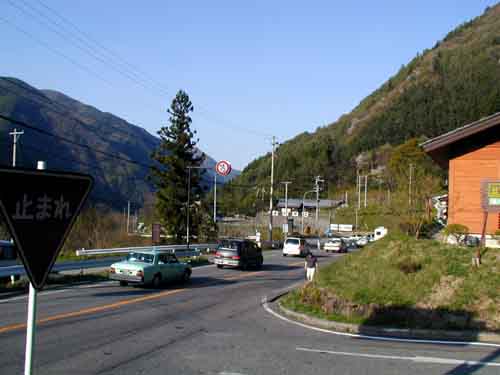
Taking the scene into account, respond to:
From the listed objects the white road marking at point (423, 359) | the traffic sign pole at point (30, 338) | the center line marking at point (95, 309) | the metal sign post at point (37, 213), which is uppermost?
the metal sign post at point (37, 213)

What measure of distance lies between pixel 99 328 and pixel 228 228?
236 feet

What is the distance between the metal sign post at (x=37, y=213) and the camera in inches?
148

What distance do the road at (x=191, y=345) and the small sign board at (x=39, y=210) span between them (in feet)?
17.7

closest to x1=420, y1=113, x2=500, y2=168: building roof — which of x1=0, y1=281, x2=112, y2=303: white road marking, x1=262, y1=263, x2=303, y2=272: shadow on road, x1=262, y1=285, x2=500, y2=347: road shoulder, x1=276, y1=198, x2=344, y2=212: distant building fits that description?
x1=262, y1=285, x2=500, y2=347: road shoulder

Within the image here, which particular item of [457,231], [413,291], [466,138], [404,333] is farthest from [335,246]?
[404,333]

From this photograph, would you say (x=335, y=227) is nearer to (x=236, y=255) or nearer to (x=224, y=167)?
(x=224, y=167)

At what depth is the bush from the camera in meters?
20.9

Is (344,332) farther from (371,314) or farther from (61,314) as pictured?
(61,314)

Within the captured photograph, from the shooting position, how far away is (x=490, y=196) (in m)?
18.4

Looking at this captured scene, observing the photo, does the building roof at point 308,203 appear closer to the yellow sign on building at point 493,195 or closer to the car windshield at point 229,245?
the car windshield at point 229,245

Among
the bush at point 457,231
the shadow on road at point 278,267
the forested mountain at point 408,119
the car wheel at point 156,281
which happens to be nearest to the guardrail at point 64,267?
the car wheel at point 156,281

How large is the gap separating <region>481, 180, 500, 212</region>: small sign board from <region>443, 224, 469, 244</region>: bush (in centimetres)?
267

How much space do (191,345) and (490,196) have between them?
39.0 ft

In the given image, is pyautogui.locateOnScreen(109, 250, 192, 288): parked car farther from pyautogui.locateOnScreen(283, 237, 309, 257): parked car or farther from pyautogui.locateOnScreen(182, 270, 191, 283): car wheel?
pyautogui.locateOnScreen(283, 237, 309, 257): parked car
